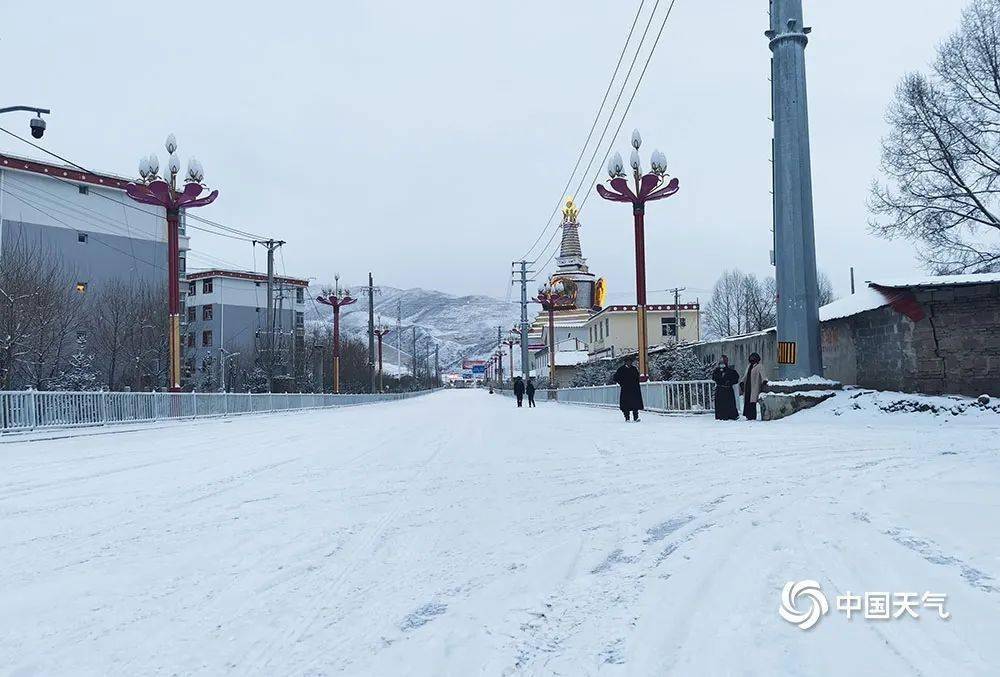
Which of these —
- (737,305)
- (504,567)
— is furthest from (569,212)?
(504,567)

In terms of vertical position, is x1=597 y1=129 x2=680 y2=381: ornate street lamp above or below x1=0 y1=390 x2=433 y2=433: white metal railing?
above

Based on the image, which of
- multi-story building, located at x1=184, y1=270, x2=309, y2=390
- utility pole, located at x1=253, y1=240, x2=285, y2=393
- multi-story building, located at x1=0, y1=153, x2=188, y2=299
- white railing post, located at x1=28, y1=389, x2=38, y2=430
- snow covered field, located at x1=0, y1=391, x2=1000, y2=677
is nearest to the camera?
snow covered field, located at x1=0, y1=391, x2=1000, y2=677

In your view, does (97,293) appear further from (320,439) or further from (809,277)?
(809,277)

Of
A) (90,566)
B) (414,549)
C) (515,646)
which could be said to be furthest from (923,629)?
(90,566)

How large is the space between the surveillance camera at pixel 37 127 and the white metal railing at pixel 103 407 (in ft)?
20.0

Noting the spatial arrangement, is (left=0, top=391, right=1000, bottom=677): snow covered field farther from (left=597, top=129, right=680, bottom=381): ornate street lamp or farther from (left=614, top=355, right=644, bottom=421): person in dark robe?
(left=597, top=129, right=680, bottom=381): ornate street lamp

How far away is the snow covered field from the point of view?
2.99 m

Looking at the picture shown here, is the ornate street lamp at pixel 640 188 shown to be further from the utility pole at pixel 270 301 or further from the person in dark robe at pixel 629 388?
the utility pole at pixel 270 301

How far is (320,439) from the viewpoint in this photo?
15.2 metres

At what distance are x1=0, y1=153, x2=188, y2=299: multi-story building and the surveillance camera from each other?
109ft

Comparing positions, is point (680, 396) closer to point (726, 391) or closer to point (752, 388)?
point (726, 391)

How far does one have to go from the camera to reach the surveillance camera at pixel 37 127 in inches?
701

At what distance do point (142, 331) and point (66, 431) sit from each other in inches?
→ 1237

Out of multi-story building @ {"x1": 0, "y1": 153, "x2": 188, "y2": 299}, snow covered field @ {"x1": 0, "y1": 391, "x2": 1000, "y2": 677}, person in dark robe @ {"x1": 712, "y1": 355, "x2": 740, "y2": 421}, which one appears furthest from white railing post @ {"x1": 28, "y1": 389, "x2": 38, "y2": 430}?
multi-story building @ {"x1": 0, "y1": 153, "x2": 188, "y2": 299}
